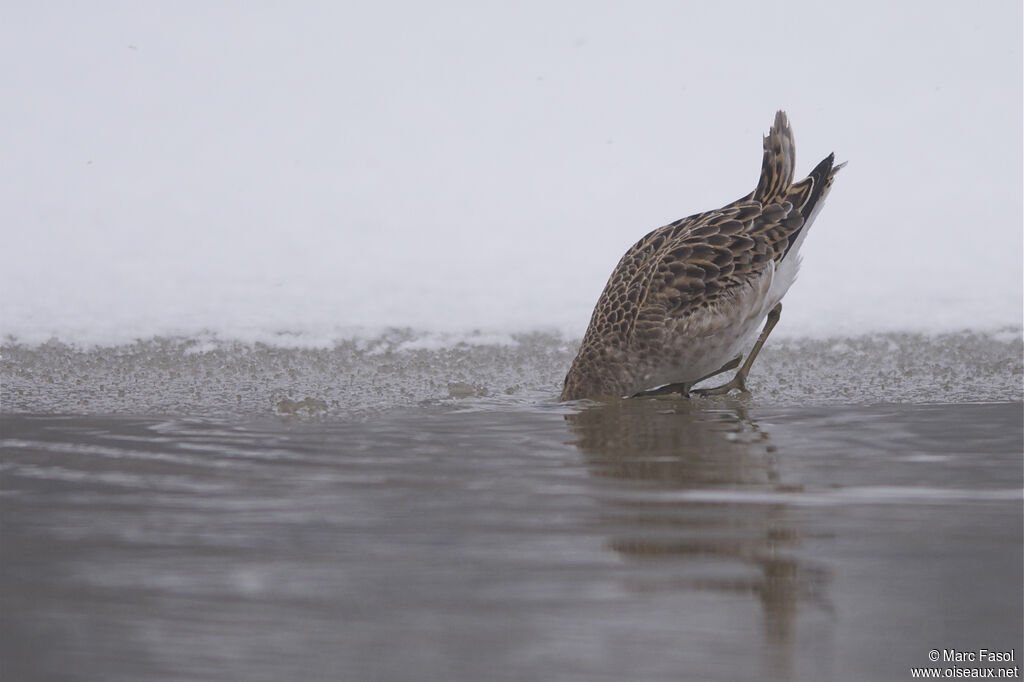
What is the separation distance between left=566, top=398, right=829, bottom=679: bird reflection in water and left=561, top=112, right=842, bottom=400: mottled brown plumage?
58 cm

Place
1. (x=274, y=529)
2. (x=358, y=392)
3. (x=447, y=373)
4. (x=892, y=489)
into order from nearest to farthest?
1. (x=274, y=529)
2. (x=892, y=489)
3. (x=358, y=392)
4. (x=447, y=373)

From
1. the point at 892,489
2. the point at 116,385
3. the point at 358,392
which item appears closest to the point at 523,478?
the point at 892,489

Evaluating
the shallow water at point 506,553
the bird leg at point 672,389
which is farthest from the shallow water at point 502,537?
the bird leg at point 672,389

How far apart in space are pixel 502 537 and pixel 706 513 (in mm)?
597

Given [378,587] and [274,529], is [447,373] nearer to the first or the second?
[274,529]

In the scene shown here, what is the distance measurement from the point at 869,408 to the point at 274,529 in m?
2.95

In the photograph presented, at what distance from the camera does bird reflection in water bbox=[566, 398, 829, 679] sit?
2.49m

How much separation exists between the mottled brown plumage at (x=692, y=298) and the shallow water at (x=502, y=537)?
0.31 metres

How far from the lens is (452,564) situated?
2688 millimetres

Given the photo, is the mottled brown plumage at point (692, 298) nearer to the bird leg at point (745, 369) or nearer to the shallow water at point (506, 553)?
the bird leg at point (745, 369)

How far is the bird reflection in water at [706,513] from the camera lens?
2.49m

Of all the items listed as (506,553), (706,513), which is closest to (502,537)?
(506,553)

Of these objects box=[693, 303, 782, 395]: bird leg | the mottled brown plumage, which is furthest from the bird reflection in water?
box=[693, 303, 782, 395]: bird leg

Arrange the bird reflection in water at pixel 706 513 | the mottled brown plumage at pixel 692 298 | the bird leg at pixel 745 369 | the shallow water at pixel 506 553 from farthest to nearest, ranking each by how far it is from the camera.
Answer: the bird leg at pixel 745 369 < the mottled brown plumage at pixel 692 298 < the bird reflection in water at pixel 706 513 < the shallow water at pixel 506 553
